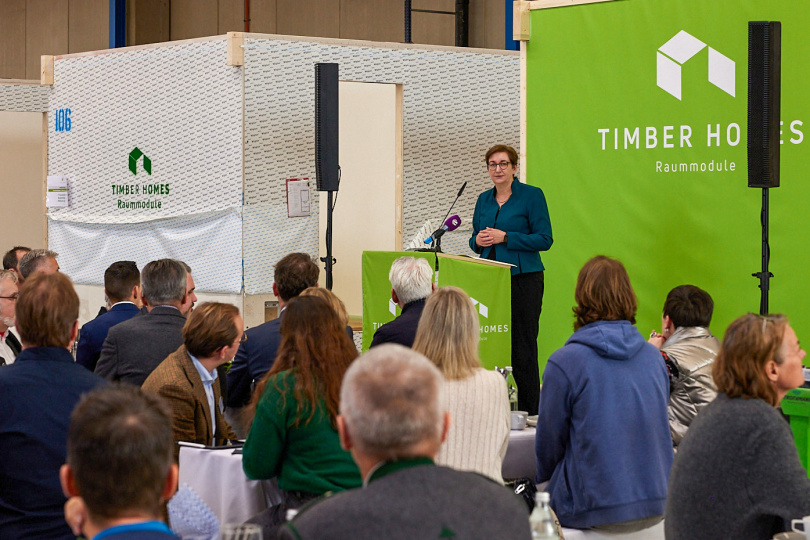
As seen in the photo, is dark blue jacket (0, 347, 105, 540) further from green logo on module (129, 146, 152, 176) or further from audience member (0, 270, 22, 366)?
green logo on module (129, 146, 152, 176)

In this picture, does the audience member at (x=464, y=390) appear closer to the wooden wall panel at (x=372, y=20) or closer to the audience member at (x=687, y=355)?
the audience member at (x=687, y=355)

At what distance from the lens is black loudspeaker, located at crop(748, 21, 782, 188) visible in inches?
186

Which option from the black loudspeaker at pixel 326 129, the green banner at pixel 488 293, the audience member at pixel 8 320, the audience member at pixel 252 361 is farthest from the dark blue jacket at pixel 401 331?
the black loudspeaker at pixel 326 129

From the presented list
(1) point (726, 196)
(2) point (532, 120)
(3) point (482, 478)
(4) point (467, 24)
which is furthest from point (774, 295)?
(4) point (467, 24)

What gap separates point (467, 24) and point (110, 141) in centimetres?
533

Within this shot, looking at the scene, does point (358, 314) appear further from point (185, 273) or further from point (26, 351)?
point (26, 351)

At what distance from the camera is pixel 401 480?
1509mm

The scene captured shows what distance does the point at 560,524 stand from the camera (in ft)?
10.4

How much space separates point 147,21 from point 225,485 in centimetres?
1105

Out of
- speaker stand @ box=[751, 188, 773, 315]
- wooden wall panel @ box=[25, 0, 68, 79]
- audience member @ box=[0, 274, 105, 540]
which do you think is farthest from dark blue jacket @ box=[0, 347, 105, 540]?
wooden wall panel @ box=[25, 0, 68, 79]

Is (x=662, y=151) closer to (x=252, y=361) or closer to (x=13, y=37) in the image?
(x=252, y=361)

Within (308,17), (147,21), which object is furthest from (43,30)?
(308,17)

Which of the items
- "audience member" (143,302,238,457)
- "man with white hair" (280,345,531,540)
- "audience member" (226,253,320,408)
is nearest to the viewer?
"man with white hair" (280,345,531,540)

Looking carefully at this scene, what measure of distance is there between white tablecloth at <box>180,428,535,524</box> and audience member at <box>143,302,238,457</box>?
0.33 ft
